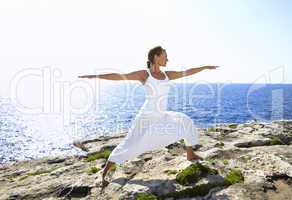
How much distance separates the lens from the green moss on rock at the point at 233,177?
1032cm

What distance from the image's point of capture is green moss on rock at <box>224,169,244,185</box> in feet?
33.9

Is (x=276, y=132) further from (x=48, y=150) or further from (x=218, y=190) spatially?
(x=48, y=150)

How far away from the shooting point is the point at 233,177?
10484 millimetres

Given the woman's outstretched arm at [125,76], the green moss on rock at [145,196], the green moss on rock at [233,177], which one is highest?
the woman's outstretched arm at [125,76]

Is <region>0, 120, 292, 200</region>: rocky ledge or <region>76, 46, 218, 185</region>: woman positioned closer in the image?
<region>0, 120, 292, 200</region>: rocky ledge

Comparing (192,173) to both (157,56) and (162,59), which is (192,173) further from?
(157,56)

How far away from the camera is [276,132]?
18656 millimetres

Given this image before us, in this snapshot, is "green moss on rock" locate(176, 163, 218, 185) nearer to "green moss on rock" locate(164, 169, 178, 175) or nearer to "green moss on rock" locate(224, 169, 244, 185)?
"green moss on rock" locate(164, 169, 178, 175)

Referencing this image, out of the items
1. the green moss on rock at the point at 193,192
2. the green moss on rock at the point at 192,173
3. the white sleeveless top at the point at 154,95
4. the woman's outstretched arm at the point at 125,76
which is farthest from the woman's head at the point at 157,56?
the green moss on rock at the point at 193,192

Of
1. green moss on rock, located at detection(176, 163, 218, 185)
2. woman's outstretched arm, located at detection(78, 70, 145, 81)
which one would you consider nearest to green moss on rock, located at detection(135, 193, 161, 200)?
green moss on rock, located at detection(176, 163, 218, 185)

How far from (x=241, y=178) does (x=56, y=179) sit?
6.96 m

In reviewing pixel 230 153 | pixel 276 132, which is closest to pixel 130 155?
pixel 230 153

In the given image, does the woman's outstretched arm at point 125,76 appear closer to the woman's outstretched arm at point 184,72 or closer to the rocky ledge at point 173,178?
the woman's outstretched arm at point 184,72

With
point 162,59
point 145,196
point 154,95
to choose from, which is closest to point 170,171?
point 145,196
